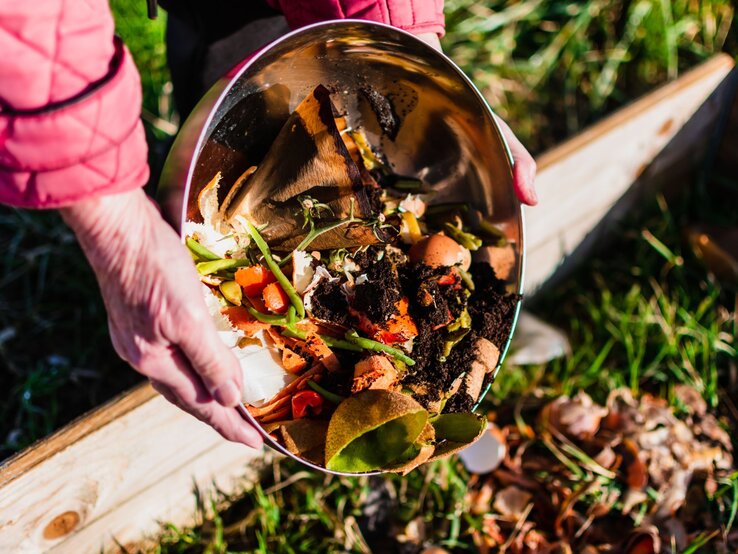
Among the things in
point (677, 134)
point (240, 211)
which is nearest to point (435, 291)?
point (240, 211)

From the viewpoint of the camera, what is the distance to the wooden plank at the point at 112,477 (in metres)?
1.19

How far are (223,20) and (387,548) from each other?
1.18m

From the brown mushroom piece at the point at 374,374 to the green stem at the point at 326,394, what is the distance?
0.03 m

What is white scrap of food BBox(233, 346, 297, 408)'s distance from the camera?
1.04 metres

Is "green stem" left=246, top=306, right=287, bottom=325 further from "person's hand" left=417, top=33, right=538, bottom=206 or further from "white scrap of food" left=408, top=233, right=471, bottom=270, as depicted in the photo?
"person's hand" left=417, top=33, right=538, bottom=206

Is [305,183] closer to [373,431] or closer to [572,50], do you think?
[373,431]

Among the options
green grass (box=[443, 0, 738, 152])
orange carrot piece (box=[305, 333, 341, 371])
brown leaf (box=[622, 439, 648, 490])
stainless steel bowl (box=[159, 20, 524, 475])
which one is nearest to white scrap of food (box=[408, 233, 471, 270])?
stainless steel bowl (box=[159, 20, 524, 475])

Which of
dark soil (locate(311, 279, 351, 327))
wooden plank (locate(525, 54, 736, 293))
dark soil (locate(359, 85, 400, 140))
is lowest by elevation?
wooden plank (locate(525, 54, 736, 293))

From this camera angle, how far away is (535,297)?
206cm

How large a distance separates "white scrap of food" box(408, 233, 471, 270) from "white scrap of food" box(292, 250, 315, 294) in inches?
7.0

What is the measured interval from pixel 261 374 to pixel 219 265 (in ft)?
0.57

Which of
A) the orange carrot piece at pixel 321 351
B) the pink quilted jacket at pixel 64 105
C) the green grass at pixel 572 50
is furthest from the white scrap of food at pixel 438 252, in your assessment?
the green grass at pixel 572 50

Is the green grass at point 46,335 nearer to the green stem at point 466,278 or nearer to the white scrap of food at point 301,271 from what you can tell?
the white scrap of food at point 301,271

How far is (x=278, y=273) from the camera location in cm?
107
